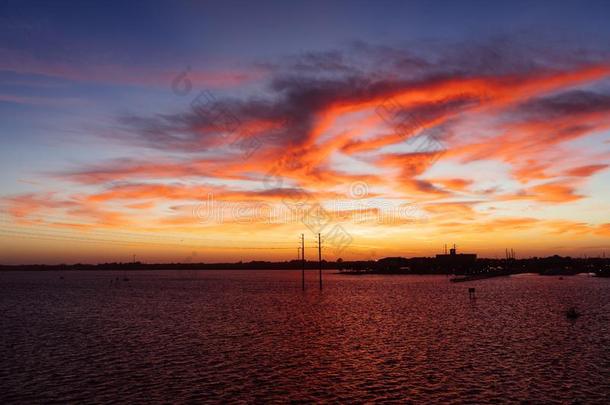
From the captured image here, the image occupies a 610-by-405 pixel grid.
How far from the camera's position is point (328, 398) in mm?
34094

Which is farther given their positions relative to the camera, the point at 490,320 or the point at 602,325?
the point at 490,320

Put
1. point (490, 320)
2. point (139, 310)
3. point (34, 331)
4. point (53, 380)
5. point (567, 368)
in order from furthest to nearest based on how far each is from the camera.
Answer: point (139, 310), point (490, 320), point (34, 331), point (567, 368), point (53, 380)

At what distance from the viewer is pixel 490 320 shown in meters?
78.2

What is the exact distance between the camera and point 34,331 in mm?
67500

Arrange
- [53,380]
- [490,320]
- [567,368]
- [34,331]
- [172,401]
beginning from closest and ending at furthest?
[172,401] → [53,380] → [567,368] → [34,331] → [490,320]

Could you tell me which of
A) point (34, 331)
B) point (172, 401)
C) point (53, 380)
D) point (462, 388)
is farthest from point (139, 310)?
point (462, 388)

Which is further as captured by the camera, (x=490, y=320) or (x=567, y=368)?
(x=490, y=320)

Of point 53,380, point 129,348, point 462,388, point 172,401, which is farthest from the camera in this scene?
point 129,348

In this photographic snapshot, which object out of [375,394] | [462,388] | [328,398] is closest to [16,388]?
[328,398]

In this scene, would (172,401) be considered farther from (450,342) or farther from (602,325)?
(602,325)

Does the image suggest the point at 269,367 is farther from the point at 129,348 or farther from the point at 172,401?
the point at 129,348

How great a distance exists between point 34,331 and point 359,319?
48323mm

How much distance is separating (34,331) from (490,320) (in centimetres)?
6779

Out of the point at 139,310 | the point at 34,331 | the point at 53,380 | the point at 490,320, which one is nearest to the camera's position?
the point at 53,380
